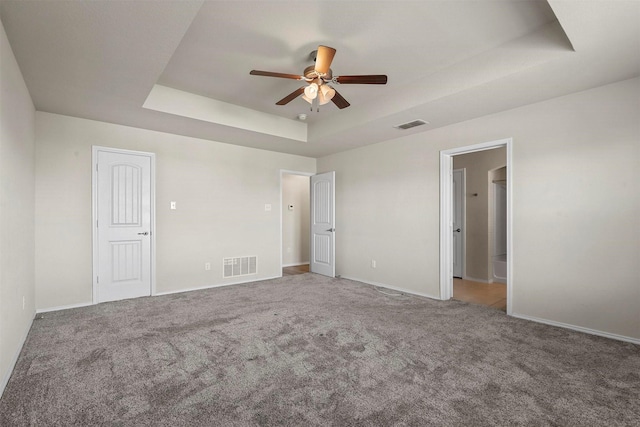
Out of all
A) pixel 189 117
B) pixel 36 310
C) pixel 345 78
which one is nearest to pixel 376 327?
pixel 345 78

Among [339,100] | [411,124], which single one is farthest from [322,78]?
[411,124]

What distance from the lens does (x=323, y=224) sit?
6059 millimetres

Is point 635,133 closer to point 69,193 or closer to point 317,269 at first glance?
point 317,269

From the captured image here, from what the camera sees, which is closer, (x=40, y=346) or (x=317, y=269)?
(x=40, y=346)

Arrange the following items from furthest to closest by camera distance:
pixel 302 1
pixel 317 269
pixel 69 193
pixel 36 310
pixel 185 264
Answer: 1. pixel 317 269
2. pixel 185 264
3. pixel 69 193
4. pixel 36 310
5. pixel 302 1

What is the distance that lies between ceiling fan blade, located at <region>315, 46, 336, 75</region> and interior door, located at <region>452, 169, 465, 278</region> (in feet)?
13.4

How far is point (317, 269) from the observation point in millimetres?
6195

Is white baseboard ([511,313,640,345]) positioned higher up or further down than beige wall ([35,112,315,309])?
further down

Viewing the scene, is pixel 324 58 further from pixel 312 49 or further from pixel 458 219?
pixel 458 219

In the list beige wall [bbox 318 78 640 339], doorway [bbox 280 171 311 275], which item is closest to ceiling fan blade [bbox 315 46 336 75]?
beige wall [bbox 318 78 640 339]

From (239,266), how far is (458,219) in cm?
412

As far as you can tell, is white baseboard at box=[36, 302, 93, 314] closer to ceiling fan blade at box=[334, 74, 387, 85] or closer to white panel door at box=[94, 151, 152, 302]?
white panel door at box=[94, 151, 152, 302]

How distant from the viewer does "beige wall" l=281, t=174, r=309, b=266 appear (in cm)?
729

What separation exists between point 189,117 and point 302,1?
2.28 meters
